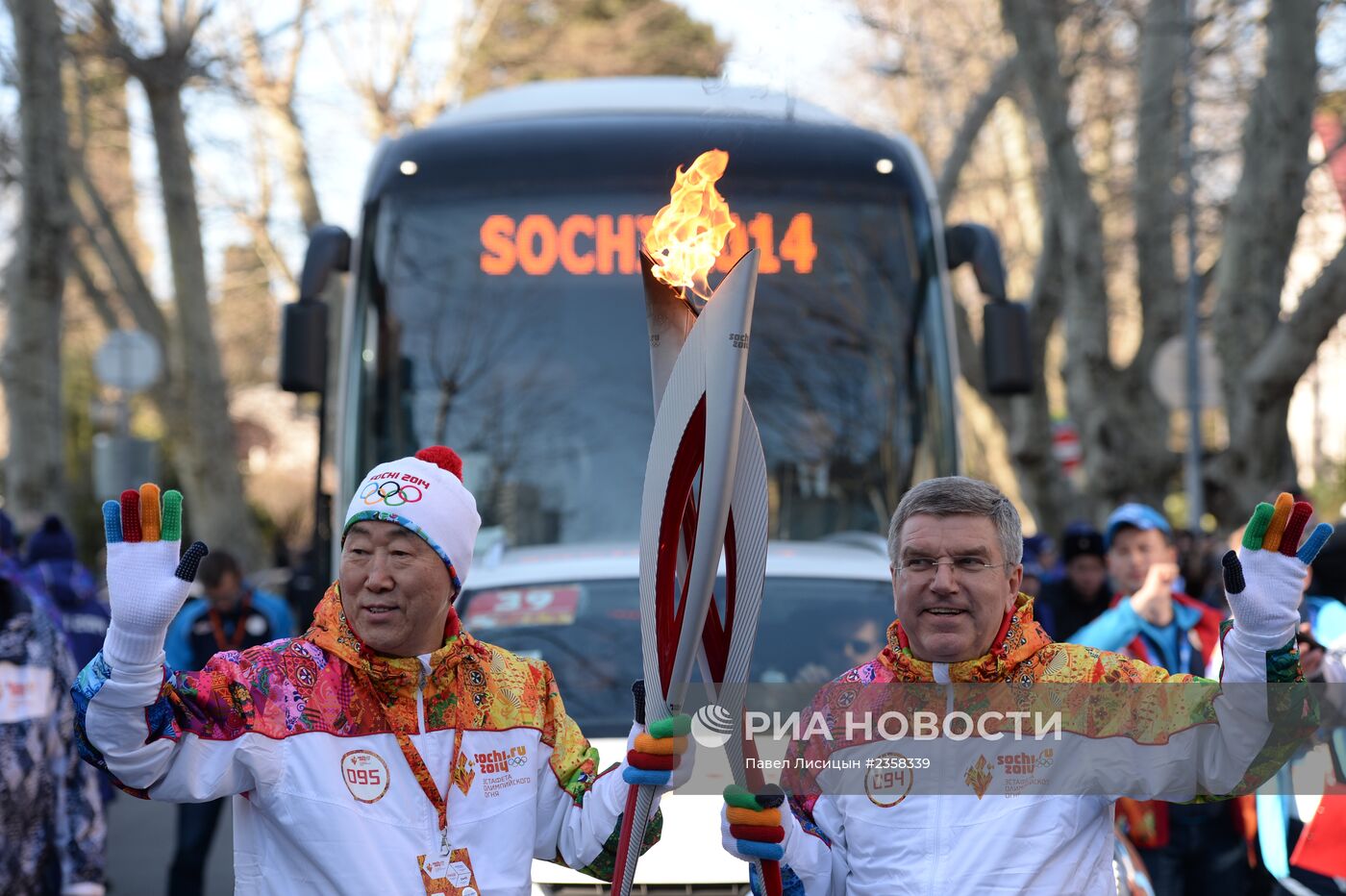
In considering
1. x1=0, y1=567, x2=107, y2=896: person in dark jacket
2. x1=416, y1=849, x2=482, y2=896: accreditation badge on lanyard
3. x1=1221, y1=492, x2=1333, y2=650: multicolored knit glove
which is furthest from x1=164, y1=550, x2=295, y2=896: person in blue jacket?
x1=1221, y1=492, x2=1333, y2=650: multicolored knit glove

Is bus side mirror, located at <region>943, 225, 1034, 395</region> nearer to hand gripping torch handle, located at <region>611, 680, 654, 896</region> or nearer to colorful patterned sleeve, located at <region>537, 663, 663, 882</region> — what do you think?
colorful patterned sleeve, located at <region>537, 663, 663, 882</region>

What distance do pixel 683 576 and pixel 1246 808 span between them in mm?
3270

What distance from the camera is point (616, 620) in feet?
16.0

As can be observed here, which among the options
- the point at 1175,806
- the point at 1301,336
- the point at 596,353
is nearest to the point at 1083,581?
the point at 1175,806

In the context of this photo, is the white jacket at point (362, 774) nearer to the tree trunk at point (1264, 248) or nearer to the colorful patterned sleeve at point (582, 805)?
the colorful patterned sleeve at point (582, 805)

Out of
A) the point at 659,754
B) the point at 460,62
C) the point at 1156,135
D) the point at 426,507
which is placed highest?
the point at 460,62

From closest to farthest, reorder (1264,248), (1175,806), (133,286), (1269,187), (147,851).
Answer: (1175,806), (147,851), (1269,187), (1264,248), (133,286)

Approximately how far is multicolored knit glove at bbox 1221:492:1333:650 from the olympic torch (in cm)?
75

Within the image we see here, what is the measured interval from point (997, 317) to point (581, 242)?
1.69 m

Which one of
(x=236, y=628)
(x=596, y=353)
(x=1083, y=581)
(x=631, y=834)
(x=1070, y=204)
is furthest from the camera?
(x=1070, y=204)

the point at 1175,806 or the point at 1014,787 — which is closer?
the point at 1014,787

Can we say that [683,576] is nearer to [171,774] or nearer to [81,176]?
[171,774]

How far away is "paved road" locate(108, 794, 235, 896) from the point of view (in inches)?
312

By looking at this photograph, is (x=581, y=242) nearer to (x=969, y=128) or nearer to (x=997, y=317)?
(x=997, y=317)
